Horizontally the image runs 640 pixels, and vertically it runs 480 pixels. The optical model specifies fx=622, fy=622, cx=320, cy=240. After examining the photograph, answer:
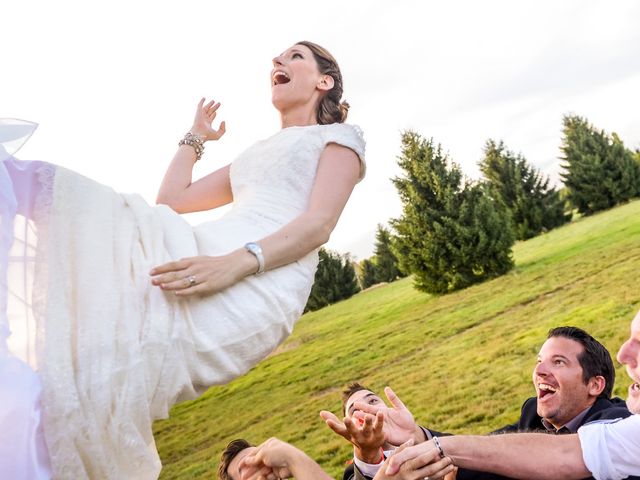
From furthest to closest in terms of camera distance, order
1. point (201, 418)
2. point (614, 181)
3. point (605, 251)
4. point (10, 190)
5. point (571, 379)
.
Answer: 1. point (614, 181)
2. point (605, 251)
3. point (201, 418)
4. point (571, 379)
5. point (10, 190)

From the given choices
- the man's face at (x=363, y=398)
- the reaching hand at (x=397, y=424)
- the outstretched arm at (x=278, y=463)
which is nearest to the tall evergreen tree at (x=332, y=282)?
the man's face at (x=363, y=398)

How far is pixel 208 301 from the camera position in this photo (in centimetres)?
104

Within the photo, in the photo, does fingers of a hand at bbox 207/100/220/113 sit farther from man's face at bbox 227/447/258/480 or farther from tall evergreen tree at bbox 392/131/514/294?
tall evergreen tree at bbox 392/131/514/294

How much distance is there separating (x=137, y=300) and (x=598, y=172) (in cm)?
2602

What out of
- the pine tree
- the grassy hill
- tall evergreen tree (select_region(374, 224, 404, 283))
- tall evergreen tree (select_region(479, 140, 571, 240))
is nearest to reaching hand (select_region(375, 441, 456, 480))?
the grassy hill

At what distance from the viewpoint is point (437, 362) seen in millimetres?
7785

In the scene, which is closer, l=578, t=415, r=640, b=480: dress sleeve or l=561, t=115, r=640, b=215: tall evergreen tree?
l=578, t=415, r=640, b=480: dress sleeve

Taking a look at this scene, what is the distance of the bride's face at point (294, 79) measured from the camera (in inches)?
60.3

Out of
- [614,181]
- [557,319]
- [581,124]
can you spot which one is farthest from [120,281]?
[581,124]

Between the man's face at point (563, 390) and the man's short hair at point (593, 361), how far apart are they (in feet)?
0.06

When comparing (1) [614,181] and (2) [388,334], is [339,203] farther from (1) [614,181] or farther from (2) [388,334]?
(1) [614,181]

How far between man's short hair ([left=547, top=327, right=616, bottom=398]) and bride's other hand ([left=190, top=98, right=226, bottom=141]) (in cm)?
151

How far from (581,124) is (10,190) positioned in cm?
2807

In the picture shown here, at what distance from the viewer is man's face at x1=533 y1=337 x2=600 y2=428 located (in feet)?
7.17
